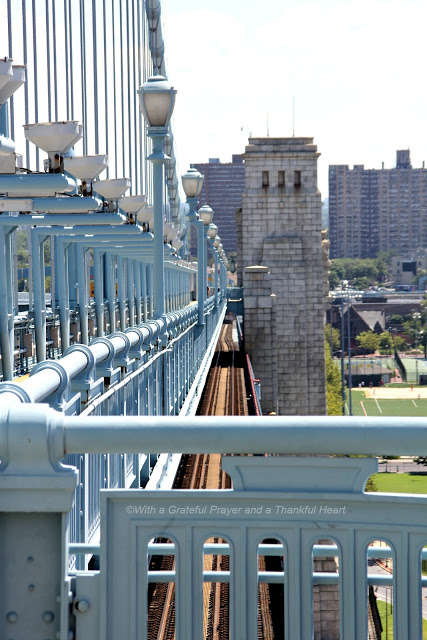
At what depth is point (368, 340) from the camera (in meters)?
118

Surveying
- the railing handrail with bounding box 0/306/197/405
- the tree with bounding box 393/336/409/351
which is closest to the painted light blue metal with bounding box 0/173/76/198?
the railing handrail with bounding box 0/306/197/405

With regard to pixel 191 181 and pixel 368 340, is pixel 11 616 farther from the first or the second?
pixel 368 340

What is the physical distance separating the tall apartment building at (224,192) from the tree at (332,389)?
109 metres

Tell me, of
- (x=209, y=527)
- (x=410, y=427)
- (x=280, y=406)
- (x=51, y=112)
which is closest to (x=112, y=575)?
(x=209, y=527)

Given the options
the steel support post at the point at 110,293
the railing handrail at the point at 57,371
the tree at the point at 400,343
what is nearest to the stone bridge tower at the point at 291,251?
the steel support post at the point at 110,293

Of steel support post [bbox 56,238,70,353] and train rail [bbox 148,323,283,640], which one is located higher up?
steel support post [bbox 56,238,70,353]

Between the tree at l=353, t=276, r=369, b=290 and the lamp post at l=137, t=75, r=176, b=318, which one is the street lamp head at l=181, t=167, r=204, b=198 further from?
the tree at l=353, t=276, r=369, b=290

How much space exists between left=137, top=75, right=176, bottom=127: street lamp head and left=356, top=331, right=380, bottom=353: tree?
110035 millimetres

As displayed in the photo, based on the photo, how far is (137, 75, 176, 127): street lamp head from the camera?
9.33 m

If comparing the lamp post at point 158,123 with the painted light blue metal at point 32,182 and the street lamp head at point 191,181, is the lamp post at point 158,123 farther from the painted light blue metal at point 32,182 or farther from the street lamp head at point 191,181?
the street lamp head at point 191,181

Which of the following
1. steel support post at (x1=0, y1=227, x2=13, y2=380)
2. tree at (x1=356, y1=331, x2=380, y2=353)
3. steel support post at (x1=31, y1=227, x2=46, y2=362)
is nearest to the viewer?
steel support post at (x1=0, y1=227, x2=13, y2=380)

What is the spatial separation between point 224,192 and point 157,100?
174 m

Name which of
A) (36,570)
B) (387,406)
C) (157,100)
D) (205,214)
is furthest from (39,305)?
(387,406)

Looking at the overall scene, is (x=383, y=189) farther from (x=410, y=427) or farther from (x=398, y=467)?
(x=410, y=427)
